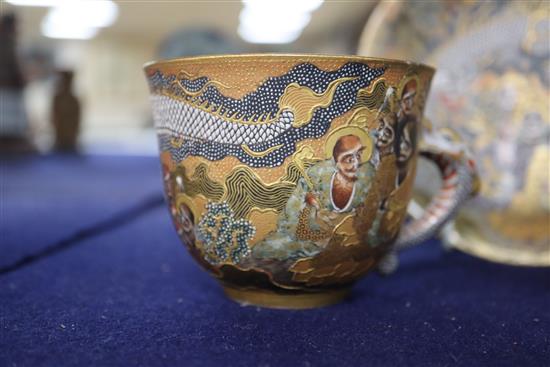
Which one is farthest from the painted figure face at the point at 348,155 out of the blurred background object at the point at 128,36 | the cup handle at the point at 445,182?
the blurred background object at the point at 128,36

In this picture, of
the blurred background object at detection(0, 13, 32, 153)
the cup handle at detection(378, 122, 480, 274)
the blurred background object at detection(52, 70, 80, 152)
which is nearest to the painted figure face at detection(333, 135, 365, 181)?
the cup handle at detection(378, 122, 480, 274)

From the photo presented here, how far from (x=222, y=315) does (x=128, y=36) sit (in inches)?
269

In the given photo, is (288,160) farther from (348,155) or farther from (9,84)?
(9,84)

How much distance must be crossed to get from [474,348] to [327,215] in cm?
13

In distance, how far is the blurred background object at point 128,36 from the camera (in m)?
4.92

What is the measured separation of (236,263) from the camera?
45cm

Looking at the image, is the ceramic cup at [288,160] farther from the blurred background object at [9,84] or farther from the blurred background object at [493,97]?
the blurred background object at [9,84]

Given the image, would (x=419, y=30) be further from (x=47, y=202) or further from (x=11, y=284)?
(x=47, y=202)

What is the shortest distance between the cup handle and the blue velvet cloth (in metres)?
0.06

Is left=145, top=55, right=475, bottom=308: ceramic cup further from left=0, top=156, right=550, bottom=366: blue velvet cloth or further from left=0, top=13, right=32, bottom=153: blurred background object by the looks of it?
left=0, top=13, right=32, bottom=153: blurred background object

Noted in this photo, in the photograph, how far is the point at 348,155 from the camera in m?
0.42

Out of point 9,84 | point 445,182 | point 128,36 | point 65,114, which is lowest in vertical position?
point 128,36

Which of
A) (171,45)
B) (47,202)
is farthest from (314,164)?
(171,45)

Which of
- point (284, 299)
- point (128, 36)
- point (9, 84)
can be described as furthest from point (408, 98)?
point (128, 36)
